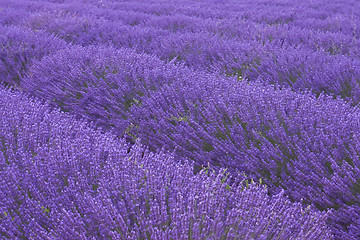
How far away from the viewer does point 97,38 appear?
193 inches

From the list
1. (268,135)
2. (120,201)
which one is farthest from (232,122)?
(120,201)

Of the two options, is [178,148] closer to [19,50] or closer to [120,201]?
[120,201]

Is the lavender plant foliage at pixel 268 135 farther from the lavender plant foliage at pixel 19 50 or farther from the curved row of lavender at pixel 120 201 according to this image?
the lavender plant foliage at pixel 19 50

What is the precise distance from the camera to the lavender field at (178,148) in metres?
1.29

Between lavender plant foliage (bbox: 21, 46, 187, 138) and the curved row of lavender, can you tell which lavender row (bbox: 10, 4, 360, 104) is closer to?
lavender plant foliage (bbox: 21, 46, 187, 138)

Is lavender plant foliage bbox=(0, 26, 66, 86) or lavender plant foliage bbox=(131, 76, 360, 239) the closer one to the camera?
lavender plant foliage bbox=(131, 76, 360, 239)

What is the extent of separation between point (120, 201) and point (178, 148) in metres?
0.85

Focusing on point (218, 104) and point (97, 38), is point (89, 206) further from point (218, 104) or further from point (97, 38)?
point (97, 38)

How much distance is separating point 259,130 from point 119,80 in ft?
4.32

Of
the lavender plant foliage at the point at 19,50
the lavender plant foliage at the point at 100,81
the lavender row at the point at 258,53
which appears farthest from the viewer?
the lavender plant foliage at the point at 19,50

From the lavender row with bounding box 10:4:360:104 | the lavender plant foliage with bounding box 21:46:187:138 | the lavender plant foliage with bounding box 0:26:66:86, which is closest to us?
the lavender plant foliage with bounding box 21:46:187:138

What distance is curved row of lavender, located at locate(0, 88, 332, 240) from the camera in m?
1.24

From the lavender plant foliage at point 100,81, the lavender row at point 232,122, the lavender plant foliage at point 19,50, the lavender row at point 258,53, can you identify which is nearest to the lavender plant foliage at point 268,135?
the lavender row at point 232,122

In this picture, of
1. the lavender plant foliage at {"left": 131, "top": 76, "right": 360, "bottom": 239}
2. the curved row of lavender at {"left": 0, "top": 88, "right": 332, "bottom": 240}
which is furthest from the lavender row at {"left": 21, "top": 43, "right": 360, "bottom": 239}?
the curved row of lavender at {"left": 0, "top": 88, "right": 332, "bottom": 240}
